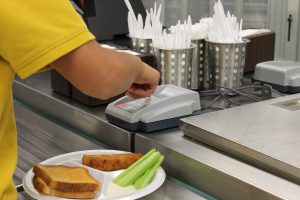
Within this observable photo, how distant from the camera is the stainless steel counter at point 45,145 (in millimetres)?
917

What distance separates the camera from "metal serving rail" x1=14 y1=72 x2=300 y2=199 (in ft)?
2.68

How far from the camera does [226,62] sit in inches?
51.0

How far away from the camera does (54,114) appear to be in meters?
1.33

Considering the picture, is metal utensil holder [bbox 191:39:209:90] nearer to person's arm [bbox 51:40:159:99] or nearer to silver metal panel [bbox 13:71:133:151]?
silver metal panel [bbox 13:71:133:151]

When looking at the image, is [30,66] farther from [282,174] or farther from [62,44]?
[282,174]

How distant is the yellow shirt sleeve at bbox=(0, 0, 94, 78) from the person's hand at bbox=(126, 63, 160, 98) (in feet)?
0.78

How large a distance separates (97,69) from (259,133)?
1.16 ft

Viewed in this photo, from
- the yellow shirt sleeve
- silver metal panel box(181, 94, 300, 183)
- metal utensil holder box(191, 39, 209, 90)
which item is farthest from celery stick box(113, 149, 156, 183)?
metal utensil holder box(191, 39, 209, 90)

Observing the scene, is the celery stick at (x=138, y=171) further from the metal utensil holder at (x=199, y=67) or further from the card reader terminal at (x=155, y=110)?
the metal utensil holder at (x=199, y=67)

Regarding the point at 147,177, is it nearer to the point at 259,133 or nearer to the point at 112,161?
the point at 112,161

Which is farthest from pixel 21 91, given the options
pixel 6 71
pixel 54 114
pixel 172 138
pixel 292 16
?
pixel 292 16

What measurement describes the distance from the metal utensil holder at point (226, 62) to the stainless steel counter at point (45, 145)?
1.24 ft

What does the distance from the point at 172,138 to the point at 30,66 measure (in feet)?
1.35

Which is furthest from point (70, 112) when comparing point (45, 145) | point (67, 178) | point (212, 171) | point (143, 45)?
point (212, 171)
